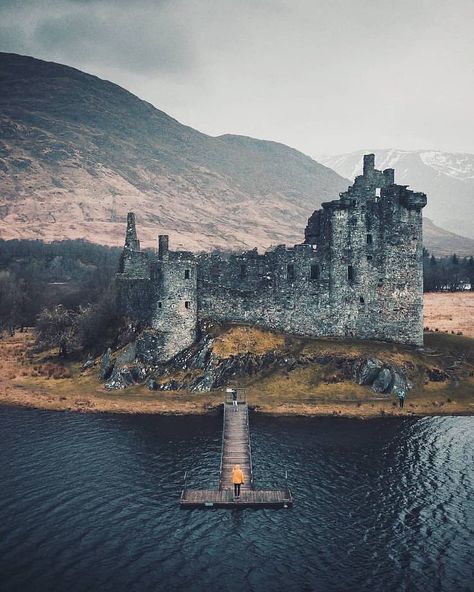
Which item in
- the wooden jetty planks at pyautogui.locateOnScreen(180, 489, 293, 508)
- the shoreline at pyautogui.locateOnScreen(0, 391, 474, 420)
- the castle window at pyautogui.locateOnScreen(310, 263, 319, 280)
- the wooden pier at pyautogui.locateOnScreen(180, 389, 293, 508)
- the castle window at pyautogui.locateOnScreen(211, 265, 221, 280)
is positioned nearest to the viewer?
the wooden jetty planks at pyautogui.locateOnScreen(180, 489, 293, 508)

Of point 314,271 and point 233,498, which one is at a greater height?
point 314,271

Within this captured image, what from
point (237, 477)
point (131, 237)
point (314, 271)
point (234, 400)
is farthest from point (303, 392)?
point (131, 237)

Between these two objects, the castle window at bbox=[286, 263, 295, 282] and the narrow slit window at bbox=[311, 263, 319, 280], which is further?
the narrow slit window at bbox=[311, 263, 319, 280]

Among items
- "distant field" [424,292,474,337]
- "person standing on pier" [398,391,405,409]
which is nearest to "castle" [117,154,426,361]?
"person standing on pier" [398,391,405,409]

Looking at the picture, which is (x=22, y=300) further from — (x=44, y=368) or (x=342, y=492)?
(x=342, y=492)

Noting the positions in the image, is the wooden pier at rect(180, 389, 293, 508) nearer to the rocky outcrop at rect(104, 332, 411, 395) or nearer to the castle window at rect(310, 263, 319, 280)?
the rocky outcrop at rect(104, 332, 411, 395)

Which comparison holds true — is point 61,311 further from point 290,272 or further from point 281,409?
point 281,409
